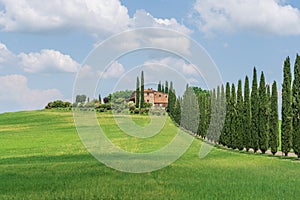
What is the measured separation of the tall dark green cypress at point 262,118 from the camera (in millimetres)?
28594

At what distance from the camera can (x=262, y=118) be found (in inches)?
1145

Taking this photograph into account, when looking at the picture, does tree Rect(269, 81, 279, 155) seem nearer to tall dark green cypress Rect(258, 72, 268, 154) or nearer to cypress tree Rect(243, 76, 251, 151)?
tall dark green cypress Rect(258, 72, 268, 154)

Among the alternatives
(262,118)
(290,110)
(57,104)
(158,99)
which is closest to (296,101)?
(290,110)

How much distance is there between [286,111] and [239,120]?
622cm

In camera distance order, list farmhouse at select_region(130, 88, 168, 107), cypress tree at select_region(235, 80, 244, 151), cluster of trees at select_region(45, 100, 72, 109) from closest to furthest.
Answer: cypress tree at select_region(235, 80, 244, 151) → farmhouse at select_region(130, 88, 168, 107) → cluster of trees at select_region(45, 100, 72, 109)

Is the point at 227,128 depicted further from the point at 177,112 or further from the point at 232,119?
the point at 177,112

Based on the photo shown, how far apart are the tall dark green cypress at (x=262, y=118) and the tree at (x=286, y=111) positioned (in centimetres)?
218

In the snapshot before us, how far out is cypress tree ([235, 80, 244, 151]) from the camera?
31297mm

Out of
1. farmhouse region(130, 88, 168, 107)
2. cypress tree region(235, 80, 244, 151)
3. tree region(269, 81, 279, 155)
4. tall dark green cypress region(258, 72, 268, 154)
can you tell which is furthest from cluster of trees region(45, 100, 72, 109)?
tree region(269, 81, 279, 155)

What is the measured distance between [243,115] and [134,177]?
64.1ft

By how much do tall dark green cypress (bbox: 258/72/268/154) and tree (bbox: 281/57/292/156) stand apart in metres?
2.18

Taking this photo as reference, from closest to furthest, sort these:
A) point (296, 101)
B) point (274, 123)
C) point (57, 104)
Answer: point (296, 101) → point (274, 123) → point (57, 104)

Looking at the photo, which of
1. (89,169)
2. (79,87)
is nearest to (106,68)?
(79,87)

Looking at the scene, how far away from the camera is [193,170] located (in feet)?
51.4
